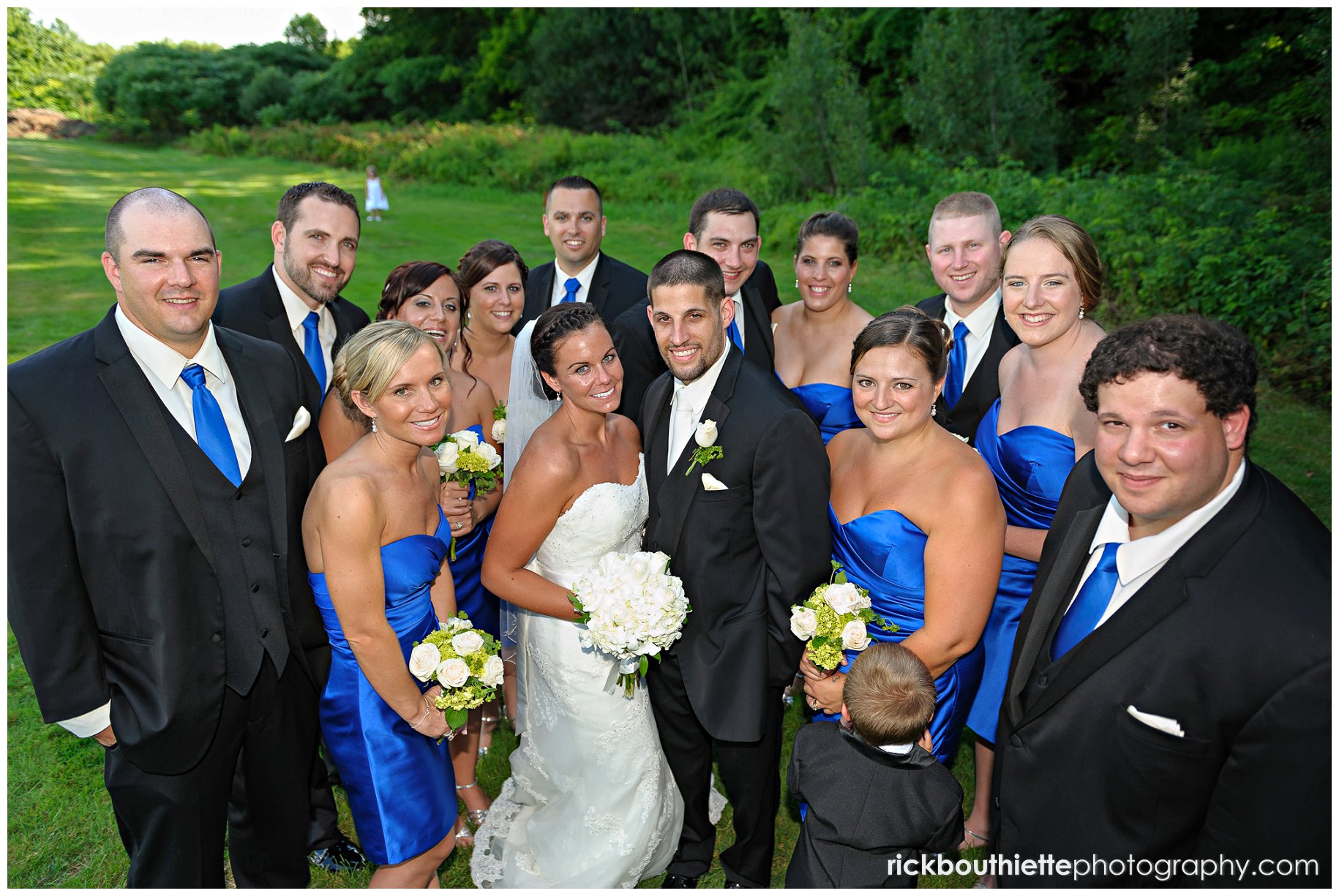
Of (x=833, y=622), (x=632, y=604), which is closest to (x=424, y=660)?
(x=632, y=604)

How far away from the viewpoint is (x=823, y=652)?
400 centimetres

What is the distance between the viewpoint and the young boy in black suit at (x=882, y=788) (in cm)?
368

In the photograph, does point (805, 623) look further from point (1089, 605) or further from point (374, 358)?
point (374, 358)

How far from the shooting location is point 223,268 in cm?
1788

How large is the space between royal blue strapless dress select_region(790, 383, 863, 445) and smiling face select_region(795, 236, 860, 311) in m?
0.65

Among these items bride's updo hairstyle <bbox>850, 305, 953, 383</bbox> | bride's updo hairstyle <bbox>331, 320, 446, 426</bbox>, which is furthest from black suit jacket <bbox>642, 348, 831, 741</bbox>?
bride's updo hairstyle <bbox>331, 320, 446, 426</bbox>

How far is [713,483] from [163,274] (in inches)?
101

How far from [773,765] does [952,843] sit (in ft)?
3.55

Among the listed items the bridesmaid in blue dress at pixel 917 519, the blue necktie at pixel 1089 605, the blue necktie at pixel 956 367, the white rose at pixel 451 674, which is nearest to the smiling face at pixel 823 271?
the blue necktie at pixel 956 367

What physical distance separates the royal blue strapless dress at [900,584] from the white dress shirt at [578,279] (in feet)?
11.9

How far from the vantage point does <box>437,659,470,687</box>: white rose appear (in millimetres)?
3922

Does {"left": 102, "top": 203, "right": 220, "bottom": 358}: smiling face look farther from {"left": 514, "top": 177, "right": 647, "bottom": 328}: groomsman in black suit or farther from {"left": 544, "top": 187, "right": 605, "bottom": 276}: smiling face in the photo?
{"left": 544, "top": 187, "right": 605, "bottom": 276}: smiling face

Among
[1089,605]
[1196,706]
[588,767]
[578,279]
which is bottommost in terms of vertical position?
[588,767]

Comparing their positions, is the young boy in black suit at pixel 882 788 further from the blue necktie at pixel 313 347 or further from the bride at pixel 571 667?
the blue necktie at pixel 313 347
